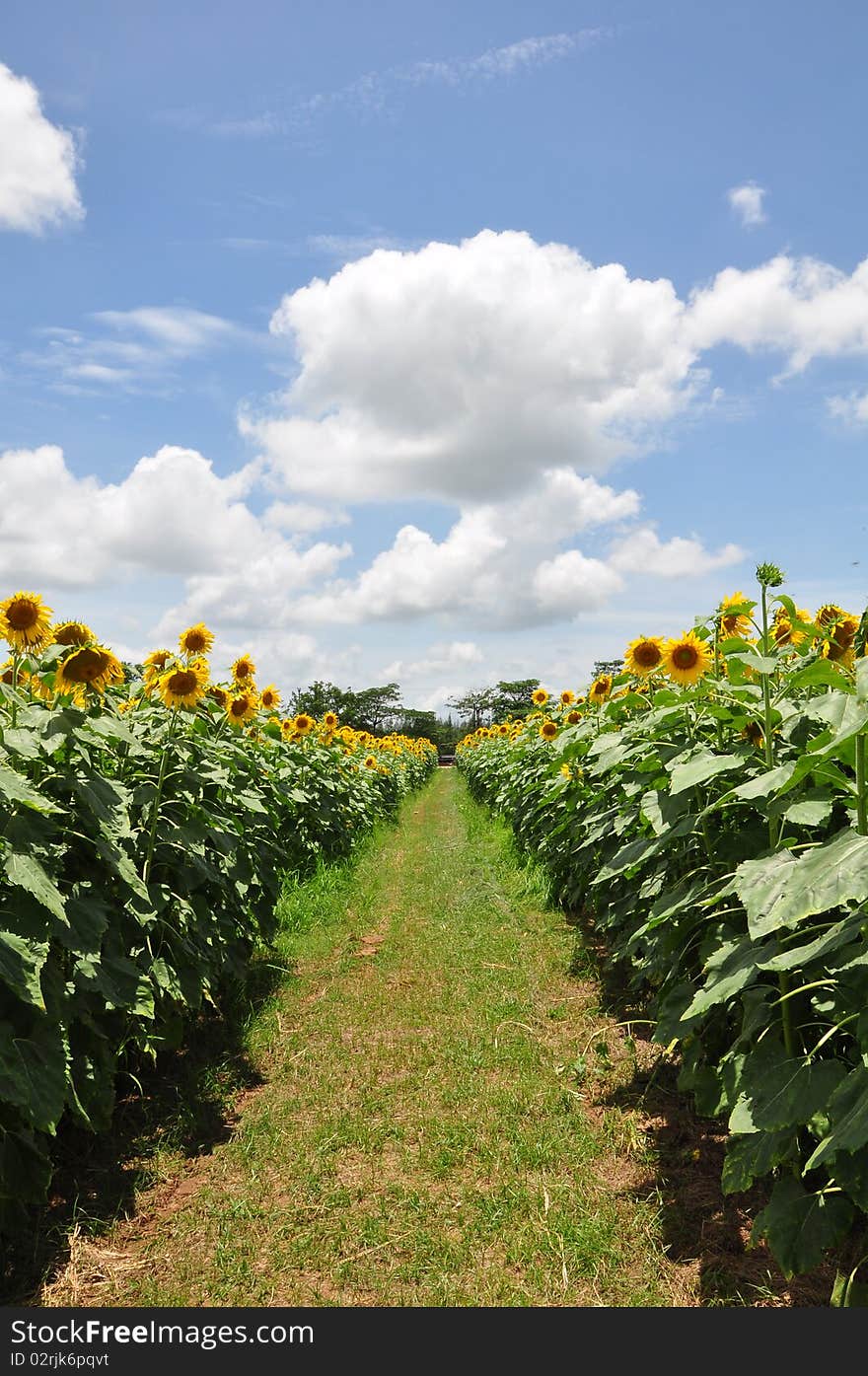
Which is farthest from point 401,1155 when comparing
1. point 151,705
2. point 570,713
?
point 570,713

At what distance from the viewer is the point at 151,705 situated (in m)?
5.29

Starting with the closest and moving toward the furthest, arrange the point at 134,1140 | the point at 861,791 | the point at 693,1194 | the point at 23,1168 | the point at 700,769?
the point at 861,791
the point at 23,1168
the point at 700,769
the point at 693,1194
the point at 134,1140

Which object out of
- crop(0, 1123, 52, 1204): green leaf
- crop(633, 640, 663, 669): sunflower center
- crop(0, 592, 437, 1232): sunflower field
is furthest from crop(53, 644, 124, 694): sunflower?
crop(633, 640, 663, 669): sunflower center

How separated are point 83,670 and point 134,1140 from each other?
221 cm

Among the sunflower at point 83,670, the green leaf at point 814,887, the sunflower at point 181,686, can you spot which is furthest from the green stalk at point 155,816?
the green leaf at point 814,887

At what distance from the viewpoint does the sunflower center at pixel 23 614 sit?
4.09 meters

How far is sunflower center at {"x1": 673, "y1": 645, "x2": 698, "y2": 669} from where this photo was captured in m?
4.58

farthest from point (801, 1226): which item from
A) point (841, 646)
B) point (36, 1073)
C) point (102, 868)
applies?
point (102, 868)

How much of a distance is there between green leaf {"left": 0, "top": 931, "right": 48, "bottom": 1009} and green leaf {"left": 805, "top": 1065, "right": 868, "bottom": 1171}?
7.57ft

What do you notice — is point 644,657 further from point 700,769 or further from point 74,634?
point 74,634

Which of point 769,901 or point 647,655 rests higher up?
point 647,655

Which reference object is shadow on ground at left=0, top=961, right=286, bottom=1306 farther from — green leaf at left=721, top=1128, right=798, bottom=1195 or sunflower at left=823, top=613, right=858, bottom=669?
sunflower at left=823, top=613, right=858, bottom=669

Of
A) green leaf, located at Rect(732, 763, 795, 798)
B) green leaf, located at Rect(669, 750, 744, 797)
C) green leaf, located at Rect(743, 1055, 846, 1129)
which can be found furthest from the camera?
green leaf, located at Rect(669, 750, 744, 797)

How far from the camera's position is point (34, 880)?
9.19ft
